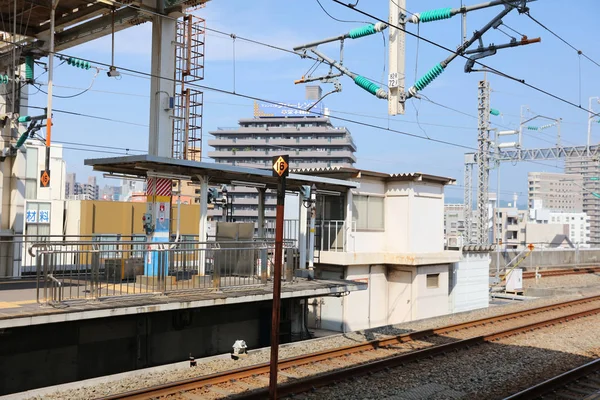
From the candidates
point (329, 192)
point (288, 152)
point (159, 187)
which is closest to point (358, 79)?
point (329, 192)

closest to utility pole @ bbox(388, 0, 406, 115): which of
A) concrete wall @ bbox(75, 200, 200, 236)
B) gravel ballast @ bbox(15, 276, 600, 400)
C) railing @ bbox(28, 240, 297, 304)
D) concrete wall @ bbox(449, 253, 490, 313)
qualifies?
railing @ bbox(28, 240, 297, 304)

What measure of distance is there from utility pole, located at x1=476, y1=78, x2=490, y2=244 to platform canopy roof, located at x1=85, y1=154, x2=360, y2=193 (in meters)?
20.0

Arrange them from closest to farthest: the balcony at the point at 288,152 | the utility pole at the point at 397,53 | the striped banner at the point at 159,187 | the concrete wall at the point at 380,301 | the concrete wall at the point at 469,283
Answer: the utility pole at the point at 397,53
the striped banner at the point at 159,187
the concrete wall at the point at 380,301
the concrete wall at the point at 469,283
the balcony at the point at 288,152

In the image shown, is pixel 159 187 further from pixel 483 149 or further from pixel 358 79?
pixel 483 149

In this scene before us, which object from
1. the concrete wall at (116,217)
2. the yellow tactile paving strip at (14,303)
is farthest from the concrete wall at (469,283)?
the concrete wall at (116,217)

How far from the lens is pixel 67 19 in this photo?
730 inches

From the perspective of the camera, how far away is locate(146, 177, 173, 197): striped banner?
15.3 m

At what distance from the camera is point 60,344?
1120 centimetres

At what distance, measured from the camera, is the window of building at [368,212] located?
20.8m

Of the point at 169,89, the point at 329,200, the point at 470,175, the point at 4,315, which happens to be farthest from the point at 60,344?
the point at 470,175

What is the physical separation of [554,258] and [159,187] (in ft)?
136

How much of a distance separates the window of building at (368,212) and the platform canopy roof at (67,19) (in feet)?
27.4

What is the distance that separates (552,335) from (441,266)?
693 centimetres

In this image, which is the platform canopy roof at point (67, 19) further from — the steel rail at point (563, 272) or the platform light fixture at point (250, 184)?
the steel rail at point (563, 272)
